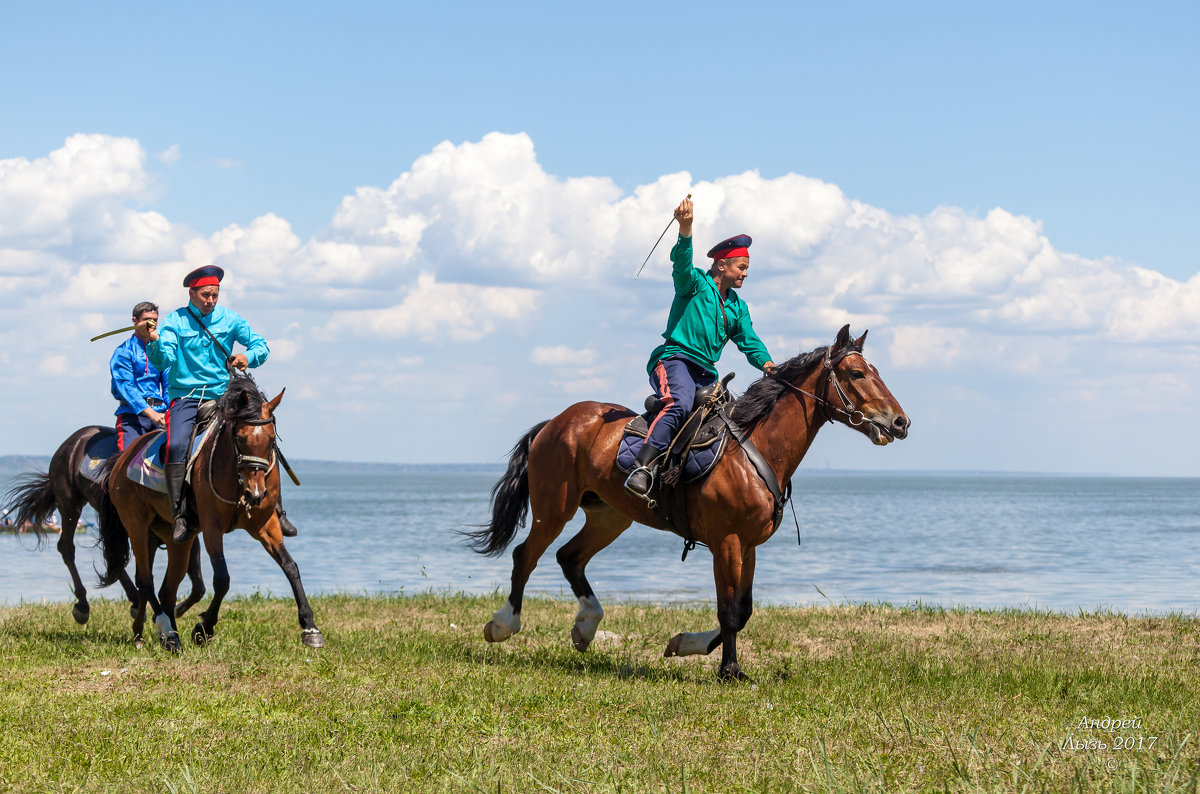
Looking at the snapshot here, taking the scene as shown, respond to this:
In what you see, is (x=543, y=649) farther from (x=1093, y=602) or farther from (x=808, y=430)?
(x=1093, y=602)

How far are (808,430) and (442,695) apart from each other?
3.45 metres

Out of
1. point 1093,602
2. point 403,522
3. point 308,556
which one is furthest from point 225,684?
point 403,522

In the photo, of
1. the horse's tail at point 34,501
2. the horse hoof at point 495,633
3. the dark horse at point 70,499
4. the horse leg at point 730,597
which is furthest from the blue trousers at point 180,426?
the horse leg at point 730,597

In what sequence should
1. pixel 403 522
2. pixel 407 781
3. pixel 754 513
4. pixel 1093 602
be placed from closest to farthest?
pixel 407 781, pixel 754 513, pixel 1093 602, pixel 403 522

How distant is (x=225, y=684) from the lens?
309 inches

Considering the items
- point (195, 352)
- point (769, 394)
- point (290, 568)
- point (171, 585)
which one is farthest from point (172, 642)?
point (769, 394)

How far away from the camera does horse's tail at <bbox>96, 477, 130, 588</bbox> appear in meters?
11.2

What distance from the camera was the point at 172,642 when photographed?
9.59 meters

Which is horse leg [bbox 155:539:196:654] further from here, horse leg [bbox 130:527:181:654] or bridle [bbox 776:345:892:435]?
bridle [bbox 776:345:892:435]

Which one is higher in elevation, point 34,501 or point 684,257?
point 684,257

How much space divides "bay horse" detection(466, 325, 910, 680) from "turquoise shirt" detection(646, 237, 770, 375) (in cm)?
42

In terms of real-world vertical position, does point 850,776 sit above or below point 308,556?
above

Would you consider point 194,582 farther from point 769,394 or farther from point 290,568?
point 769,394

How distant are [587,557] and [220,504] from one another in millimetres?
3205
